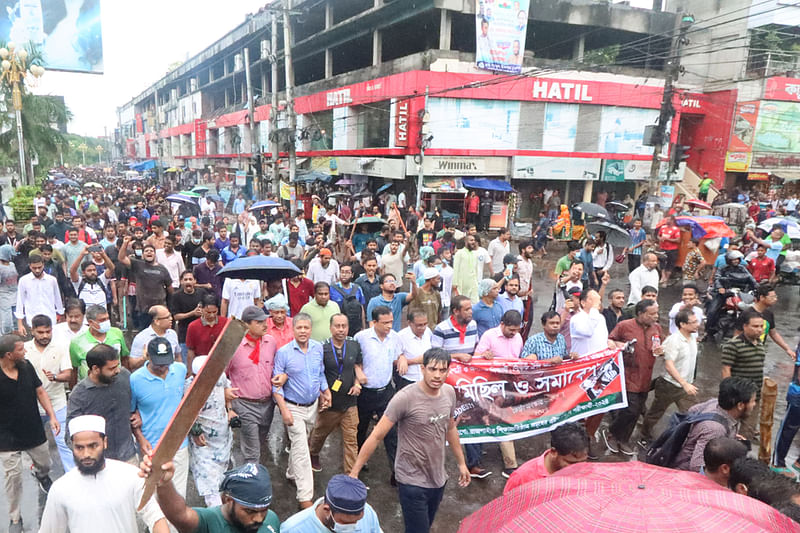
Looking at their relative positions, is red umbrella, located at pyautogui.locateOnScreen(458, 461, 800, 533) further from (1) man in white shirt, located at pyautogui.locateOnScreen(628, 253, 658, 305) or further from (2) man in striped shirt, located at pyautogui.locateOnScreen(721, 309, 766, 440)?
(1) man in white shirt, located at pyautogui.locateOnScreen(628, 253, 658, 305)

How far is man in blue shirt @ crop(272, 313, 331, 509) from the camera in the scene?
182 inches

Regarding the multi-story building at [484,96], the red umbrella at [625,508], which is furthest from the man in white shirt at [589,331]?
the multi-story building at [484,96]

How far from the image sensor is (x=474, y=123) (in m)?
23.7

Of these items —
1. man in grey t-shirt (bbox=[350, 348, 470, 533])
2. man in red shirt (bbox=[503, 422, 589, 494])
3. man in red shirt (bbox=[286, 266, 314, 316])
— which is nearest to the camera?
man in red shirt (bbox=[503, 422, 589, 494])

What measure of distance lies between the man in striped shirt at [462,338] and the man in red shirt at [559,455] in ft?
A: 5.87

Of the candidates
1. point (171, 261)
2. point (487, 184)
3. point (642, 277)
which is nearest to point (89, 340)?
point (171, 261)

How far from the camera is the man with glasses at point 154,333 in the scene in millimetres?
4949

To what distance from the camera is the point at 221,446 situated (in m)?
4.33

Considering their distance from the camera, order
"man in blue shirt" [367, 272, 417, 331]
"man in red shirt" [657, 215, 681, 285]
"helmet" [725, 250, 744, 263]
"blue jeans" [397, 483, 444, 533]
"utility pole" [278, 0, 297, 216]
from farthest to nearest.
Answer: "utility pole" [278, 0, 297, 216], "man in red shirt" [657, 215, 681, 285], "helmet" [725, 250, 744, 263], "man in blue shirt" [367, 272, 417, 331], "blue jeans" [397, 483, 444, 533]

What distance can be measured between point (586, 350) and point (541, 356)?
67cm

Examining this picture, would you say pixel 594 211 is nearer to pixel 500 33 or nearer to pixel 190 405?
pixel 190 405

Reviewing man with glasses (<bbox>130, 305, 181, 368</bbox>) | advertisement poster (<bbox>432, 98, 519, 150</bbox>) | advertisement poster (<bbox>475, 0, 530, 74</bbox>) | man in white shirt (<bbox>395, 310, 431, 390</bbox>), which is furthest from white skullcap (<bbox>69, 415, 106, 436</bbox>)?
advertisement poster (<bbox>475, 0, 530, 74</bbox>)

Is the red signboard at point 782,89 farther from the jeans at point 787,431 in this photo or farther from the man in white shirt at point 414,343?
the man in white shirt at point 414,343

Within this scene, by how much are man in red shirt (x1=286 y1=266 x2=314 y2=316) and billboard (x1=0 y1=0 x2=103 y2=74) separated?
91.1 ft
